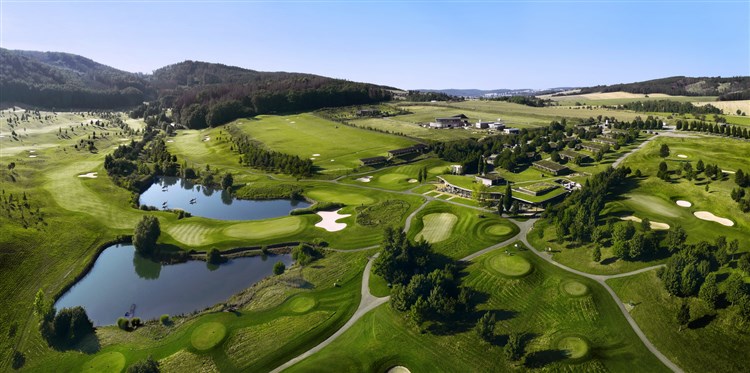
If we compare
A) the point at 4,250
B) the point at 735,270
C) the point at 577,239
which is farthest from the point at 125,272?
the point at 735,270

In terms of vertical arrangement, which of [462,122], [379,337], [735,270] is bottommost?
[379,337]

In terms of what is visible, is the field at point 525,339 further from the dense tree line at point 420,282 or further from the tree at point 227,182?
the tree at point 227,182

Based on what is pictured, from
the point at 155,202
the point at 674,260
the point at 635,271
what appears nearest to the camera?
the point at 674,260

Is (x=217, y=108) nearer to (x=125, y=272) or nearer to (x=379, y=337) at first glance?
(x=125, y=272)

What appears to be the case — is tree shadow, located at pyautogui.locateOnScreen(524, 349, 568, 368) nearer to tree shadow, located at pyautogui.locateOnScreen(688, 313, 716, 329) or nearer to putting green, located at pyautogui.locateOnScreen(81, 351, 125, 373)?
tree shadow, located at pyautogui.locateOnScreen(688, 313, 716, 329)

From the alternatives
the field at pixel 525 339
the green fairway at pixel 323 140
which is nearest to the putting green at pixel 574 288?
the field at pixel 525 339

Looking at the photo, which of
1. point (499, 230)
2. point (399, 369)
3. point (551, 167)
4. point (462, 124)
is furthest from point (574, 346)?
point (462, 124)

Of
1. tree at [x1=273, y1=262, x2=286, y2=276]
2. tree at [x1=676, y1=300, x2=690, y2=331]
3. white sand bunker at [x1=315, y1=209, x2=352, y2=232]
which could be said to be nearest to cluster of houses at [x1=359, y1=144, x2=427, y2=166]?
white sand bunker at [x1=315, y1=209, x2=352, y2=232]
